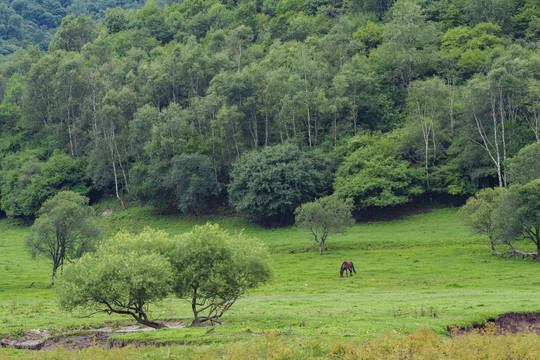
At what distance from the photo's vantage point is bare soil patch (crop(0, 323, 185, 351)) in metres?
30.7

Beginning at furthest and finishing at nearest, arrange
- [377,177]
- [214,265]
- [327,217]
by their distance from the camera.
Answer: [377,177]
[327,217]
[214,265]

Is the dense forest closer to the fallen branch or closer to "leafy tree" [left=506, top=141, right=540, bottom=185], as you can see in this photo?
"leafy tree" [left=506, top=141, right=540, bottom=185]

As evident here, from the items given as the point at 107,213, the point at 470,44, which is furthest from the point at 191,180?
the point at 470,44

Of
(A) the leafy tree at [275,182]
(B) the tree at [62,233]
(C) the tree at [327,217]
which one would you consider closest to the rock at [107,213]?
(A) the leafy tree at [275,182]

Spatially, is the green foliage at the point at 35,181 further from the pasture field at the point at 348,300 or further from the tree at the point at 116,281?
the tree at the point at 116,281

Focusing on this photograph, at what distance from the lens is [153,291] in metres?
30.3

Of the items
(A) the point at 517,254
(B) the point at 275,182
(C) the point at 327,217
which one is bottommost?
(A) the point at 517,254

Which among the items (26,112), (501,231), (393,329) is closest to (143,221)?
(26,112)

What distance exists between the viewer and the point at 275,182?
87.2m

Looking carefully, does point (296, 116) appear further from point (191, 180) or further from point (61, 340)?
point (61, 340)

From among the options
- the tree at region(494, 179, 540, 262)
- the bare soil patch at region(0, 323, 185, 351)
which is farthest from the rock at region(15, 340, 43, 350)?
the tree at region(494, 179, 540, 262)

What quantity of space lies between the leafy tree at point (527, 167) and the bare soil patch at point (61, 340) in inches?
1970

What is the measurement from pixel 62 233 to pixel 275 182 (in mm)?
37785

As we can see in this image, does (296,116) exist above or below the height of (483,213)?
above
